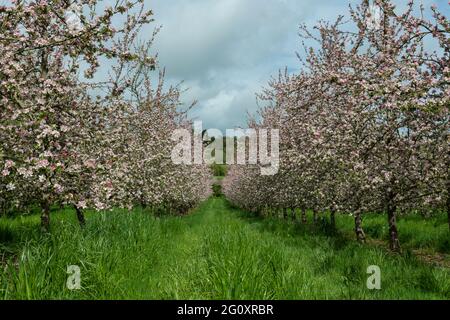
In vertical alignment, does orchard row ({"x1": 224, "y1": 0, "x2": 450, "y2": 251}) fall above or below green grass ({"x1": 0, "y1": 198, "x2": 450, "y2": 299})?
above

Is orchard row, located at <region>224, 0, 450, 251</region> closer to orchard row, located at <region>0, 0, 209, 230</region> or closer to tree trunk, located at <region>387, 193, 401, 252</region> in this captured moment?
tree trunk, located at <region>387, 193, 401, 252</region>

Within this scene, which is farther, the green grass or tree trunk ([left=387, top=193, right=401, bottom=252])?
tree trunk ([left=387, top=193, right=401, bottom=252])

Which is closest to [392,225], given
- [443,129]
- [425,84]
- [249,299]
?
[443,129]

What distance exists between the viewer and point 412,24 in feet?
26.8

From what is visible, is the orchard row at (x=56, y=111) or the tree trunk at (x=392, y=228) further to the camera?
the tree trunk at (x=392, y=228)

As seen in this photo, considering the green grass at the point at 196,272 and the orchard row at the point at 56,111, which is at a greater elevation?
the orchard row at the point at 56,111

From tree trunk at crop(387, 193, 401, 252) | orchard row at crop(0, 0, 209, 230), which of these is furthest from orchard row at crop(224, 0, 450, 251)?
orchard row at crop(0, 0, 209, 230)

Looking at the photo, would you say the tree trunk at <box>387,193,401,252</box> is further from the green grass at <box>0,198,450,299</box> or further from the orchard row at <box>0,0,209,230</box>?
the orchard row at <box>0,0,209,230</box>

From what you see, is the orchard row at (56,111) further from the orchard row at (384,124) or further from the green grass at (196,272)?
the orchard row at (384,124)

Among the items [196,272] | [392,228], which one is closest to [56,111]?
[196,272]

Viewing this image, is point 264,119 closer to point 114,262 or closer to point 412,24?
point 412,24

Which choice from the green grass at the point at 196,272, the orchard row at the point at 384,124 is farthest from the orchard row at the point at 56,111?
the orchard row at the point at 384,124

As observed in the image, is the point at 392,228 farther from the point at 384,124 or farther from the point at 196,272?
the point at 196,272
